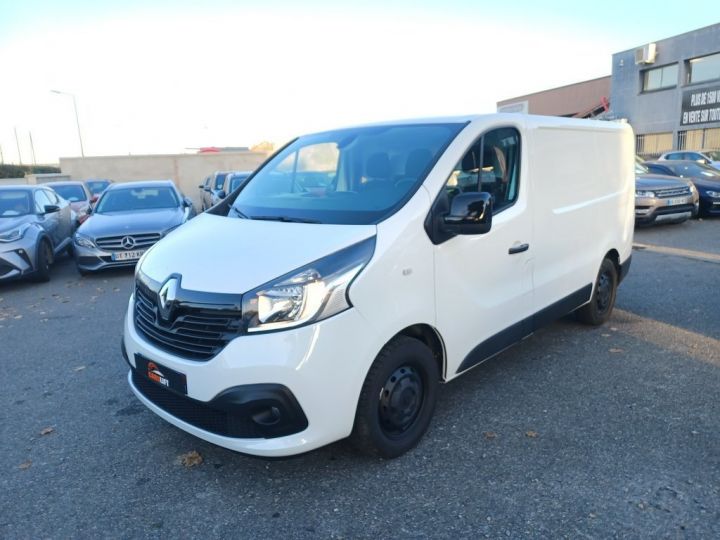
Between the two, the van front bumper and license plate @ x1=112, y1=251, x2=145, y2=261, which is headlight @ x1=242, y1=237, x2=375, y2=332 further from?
license plate @ x1=112, y1=251, x2=145, y2=261

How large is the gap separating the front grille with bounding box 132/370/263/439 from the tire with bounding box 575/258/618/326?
144 inches

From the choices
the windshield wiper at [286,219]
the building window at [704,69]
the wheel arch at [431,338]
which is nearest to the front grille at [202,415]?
the wheel arch at [431,338]

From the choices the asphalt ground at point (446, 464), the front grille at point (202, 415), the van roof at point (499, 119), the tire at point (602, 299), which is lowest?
the asphalt ground at point (446, 464)

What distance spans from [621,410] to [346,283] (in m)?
2.25

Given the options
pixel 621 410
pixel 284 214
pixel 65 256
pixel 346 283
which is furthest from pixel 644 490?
pixel 65 256

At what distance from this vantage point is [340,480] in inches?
116

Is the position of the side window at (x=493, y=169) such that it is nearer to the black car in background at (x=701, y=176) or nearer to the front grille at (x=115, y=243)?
the front grille at (x=115, y=243)

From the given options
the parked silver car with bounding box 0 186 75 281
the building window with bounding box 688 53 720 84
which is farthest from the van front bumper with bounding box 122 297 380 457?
the building window with bounding box 688 53 720 84

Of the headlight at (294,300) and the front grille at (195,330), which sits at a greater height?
the headlight at (294,300)

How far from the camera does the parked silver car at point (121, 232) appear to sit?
827cm

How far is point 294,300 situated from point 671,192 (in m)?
11.0

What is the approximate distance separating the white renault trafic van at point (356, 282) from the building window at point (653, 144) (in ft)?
100

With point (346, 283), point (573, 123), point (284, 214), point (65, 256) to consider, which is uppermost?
point (573, 123)

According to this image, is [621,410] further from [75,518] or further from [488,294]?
[75,518]
